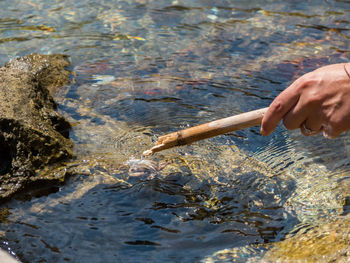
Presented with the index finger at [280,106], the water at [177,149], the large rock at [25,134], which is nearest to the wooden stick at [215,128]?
the index finger at [280,106]

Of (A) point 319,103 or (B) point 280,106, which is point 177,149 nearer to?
(B) point 280,106

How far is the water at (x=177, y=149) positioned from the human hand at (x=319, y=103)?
43.8 inches

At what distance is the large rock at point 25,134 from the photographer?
158 inches

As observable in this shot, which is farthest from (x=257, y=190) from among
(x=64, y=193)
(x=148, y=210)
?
(x=64, y=193)

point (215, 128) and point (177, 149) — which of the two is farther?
point (177, 149)

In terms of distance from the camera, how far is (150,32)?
26.3ft

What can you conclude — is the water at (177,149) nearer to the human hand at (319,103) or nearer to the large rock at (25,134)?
the large rock at (25,134)

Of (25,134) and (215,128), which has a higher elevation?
(215,128)

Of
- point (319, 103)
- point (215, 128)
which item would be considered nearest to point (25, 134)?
point (215, 128)

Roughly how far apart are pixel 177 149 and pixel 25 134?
5.18 feet

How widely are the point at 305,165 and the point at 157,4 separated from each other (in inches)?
232

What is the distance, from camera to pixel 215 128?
3221mm

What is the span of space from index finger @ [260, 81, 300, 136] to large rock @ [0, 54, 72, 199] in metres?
2.23

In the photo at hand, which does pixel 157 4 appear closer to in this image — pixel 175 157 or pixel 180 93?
pixel 180 93
